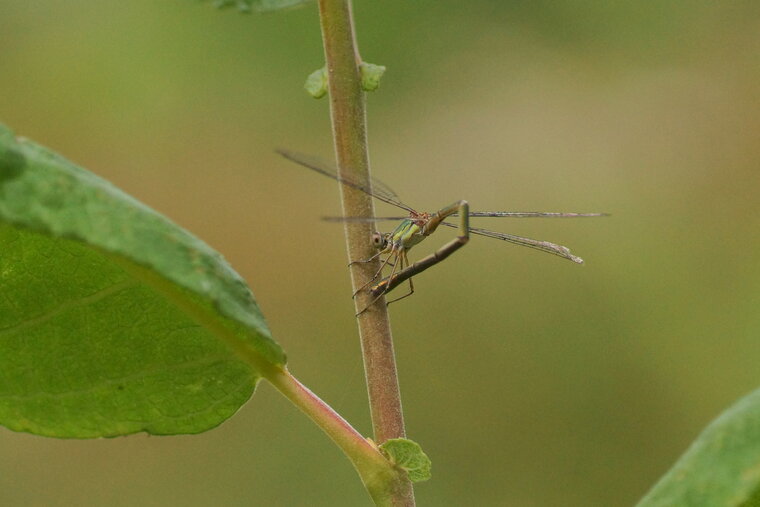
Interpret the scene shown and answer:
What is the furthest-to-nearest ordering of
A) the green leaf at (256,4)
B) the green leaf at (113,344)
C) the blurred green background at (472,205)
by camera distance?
1. the blurred green background at (472,205)
2. the green leaf at (256,4)
3. the green leaf at (113,344)

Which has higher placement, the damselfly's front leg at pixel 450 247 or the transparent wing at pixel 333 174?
the transparent wing at pixel 333 174

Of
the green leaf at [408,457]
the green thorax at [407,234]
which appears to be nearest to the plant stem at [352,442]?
the green leaf at [408,457]

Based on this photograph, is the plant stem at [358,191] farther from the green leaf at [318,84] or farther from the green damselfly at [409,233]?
the green damselfly at [409,233]

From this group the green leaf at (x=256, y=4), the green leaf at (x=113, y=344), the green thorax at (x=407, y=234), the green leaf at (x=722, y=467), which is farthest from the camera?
the green thorax at (x=407, y=234)

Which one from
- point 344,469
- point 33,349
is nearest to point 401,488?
point 33,349

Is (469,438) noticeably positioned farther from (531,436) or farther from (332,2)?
(332,2)

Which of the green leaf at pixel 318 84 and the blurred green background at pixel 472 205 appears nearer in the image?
the green leaf at pixel 318 84

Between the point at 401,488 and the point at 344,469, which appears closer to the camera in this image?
the point at 401,488
